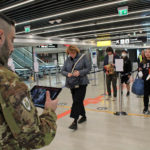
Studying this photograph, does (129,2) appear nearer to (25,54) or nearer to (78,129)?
(78,129)

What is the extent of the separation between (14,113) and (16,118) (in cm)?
2

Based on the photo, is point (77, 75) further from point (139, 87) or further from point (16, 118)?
point (16, 118)

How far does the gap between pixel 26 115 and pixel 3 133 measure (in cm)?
14

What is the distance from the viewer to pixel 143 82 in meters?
4.15

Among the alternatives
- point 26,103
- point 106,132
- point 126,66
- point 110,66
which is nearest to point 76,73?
point 106,132

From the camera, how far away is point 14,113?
2.44ft

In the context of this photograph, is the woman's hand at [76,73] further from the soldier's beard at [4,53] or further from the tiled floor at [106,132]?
the soldier's beard at [4,53]

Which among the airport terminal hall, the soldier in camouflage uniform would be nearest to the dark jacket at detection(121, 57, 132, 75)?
the airport terminal hall

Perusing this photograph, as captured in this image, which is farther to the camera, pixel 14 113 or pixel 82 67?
pixel 82 67

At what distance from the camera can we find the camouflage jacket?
29.2 inches

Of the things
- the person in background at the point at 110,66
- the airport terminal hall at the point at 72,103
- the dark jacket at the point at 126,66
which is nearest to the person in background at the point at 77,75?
the airport terminal hall at the point at 72,103

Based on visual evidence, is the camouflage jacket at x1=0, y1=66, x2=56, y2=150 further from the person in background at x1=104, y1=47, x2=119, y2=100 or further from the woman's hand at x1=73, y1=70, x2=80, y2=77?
the person in background at x1=104, y1=47, x2=119, y2=100

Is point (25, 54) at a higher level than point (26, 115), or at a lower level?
higher

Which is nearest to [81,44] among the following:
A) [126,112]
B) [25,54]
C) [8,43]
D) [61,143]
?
[25,54]
